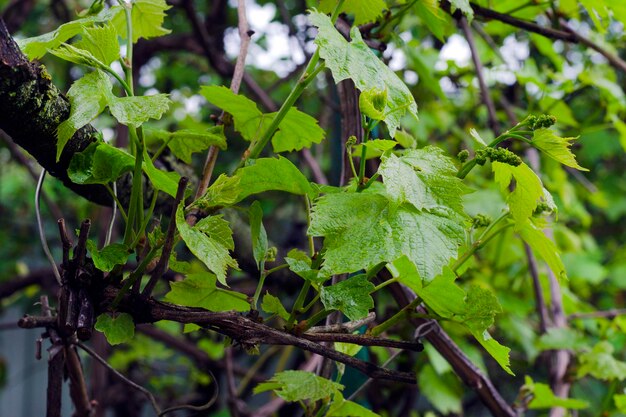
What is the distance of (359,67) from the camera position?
1.79 feet

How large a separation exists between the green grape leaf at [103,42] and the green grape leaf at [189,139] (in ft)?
0.32

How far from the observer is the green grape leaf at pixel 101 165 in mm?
597

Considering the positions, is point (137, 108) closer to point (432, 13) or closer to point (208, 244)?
point (208, 244)

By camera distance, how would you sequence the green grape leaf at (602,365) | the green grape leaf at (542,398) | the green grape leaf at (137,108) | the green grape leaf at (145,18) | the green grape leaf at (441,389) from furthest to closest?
the green grape leaf at (441,389), the green grape leaf at (602,365), the green grape leaf at (542,398), the green grape leaf at (145,18), the green grape leaf at (137,108)

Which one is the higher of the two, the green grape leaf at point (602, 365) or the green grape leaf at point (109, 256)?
the green grape leaf at point (109, 256)

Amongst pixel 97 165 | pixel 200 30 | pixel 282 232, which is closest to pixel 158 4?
pixel 97 165

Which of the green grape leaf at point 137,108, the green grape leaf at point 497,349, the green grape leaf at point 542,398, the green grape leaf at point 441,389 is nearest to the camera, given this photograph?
the green grape leaf at point 137,108

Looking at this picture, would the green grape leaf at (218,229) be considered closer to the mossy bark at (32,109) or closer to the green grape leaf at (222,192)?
the green grape leaf at (222,192)

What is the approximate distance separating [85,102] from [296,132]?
0.25 m

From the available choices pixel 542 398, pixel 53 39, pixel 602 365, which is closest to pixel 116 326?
pixel 53 39

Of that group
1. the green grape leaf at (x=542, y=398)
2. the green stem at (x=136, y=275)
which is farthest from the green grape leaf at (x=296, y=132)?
the green grape leaf at (x=542, y=398)

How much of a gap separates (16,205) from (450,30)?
2043 millimetres

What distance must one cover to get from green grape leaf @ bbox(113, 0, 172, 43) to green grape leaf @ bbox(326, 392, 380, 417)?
1.42 feet

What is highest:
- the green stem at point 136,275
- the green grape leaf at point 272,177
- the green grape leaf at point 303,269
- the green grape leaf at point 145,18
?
the green grape leaf at point 145,18
